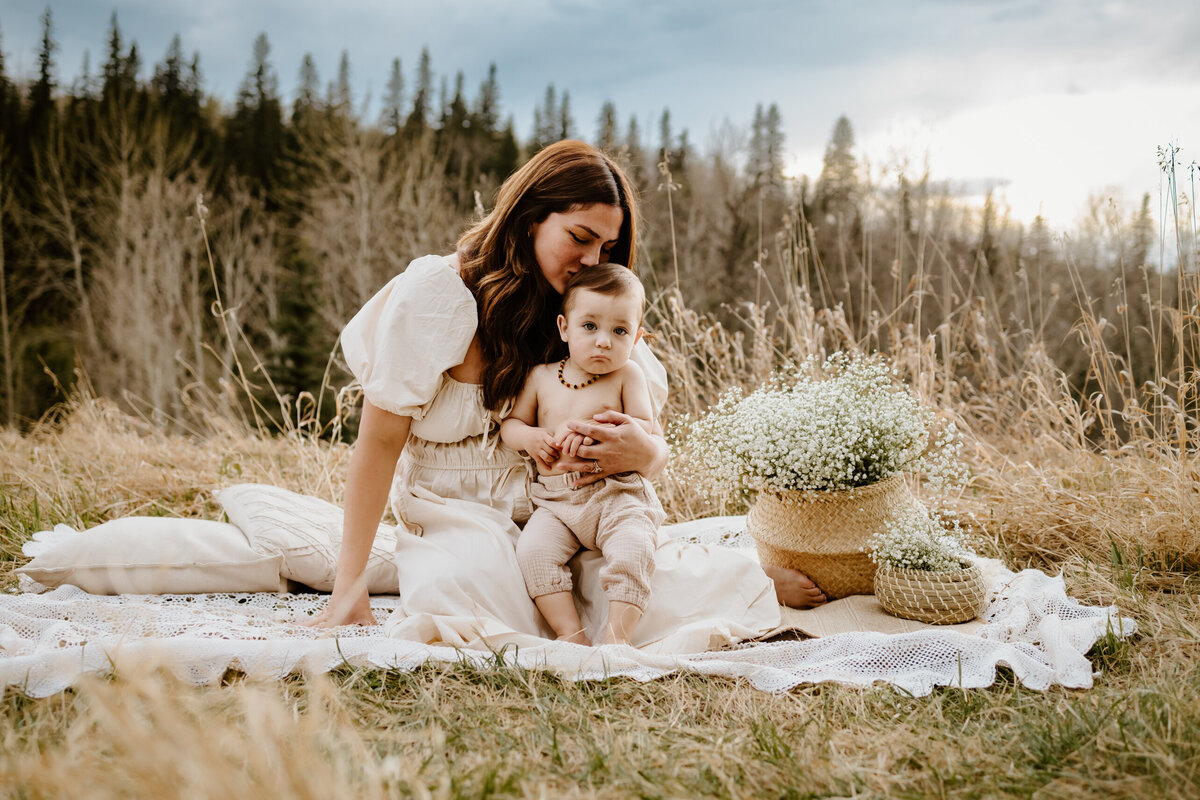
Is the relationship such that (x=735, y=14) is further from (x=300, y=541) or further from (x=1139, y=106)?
(x=300, y=541)

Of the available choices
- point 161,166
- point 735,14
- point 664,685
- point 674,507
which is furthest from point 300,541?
point 161,166

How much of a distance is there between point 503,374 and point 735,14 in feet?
24.6

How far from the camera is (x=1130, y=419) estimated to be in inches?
125

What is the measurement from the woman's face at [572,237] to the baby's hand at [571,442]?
52cm

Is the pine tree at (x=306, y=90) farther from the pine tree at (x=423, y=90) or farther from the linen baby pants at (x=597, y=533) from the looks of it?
the linen baby pants at (x=597, y=533)

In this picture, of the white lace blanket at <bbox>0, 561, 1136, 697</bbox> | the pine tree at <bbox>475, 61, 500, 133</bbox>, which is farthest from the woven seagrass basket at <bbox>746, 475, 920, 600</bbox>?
the pine tree at <bbox>475, 61, 500, 133</bbox>

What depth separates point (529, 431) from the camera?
2.36 metres

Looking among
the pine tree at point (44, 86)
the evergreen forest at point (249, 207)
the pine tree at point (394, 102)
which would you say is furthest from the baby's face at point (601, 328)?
the pine tree at point (44, 86)

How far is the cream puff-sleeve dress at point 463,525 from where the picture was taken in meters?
2.21

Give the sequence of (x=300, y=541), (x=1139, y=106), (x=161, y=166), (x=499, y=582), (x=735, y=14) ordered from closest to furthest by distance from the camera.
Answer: (x=499, y=582)
(x=300, y=541)
(x=1139, y=106)
(x=735, y=14)
(x=161, y=166)

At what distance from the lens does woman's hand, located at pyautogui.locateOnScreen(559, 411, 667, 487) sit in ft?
7.47

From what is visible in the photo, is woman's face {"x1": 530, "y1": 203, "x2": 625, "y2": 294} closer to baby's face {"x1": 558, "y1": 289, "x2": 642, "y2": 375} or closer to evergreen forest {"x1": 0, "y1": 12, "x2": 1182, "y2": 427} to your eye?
baby's face {"x1": 558, "y1": 289, "x2": 642, "y2": 375}

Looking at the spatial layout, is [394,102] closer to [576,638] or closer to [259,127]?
[259,127]

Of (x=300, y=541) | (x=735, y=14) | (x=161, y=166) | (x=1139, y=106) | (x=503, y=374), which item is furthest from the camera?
(x=161, y=166)
